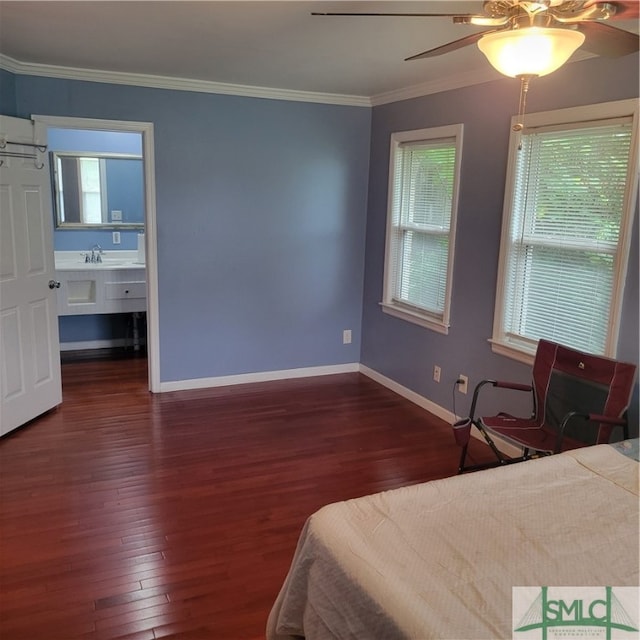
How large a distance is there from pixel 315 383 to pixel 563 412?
233cm

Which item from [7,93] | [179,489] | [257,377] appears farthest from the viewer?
[257,377]

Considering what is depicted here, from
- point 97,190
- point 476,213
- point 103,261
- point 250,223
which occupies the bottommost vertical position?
point 103,261

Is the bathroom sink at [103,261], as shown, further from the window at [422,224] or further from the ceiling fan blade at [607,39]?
the ceiling fan blade at [607,39]

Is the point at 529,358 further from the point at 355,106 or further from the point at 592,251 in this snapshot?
the point at 355,106

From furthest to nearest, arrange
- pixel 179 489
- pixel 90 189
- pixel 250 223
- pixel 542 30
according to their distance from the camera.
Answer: pixel 90 189, pixel 250 223, pixel 179 489, pixel 542 30

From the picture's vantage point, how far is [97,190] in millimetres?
5492

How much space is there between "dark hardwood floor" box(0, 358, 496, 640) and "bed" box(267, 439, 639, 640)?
0.62m

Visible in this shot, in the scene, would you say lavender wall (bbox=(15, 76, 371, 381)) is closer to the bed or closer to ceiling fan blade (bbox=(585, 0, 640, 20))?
the bed

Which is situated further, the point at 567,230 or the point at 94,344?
the point at 94,344

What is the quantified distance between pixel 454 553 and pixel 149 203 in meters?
3.49

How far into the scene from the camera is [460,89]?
3824 mm

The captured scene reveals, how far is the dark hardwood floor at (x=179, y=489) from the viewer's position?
226 cm

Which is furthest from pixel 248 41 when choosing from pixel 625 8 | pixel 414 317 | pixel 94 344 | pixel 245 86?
pixel 94 344

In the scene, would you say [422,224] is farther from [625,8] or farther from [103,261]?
[103,261]
